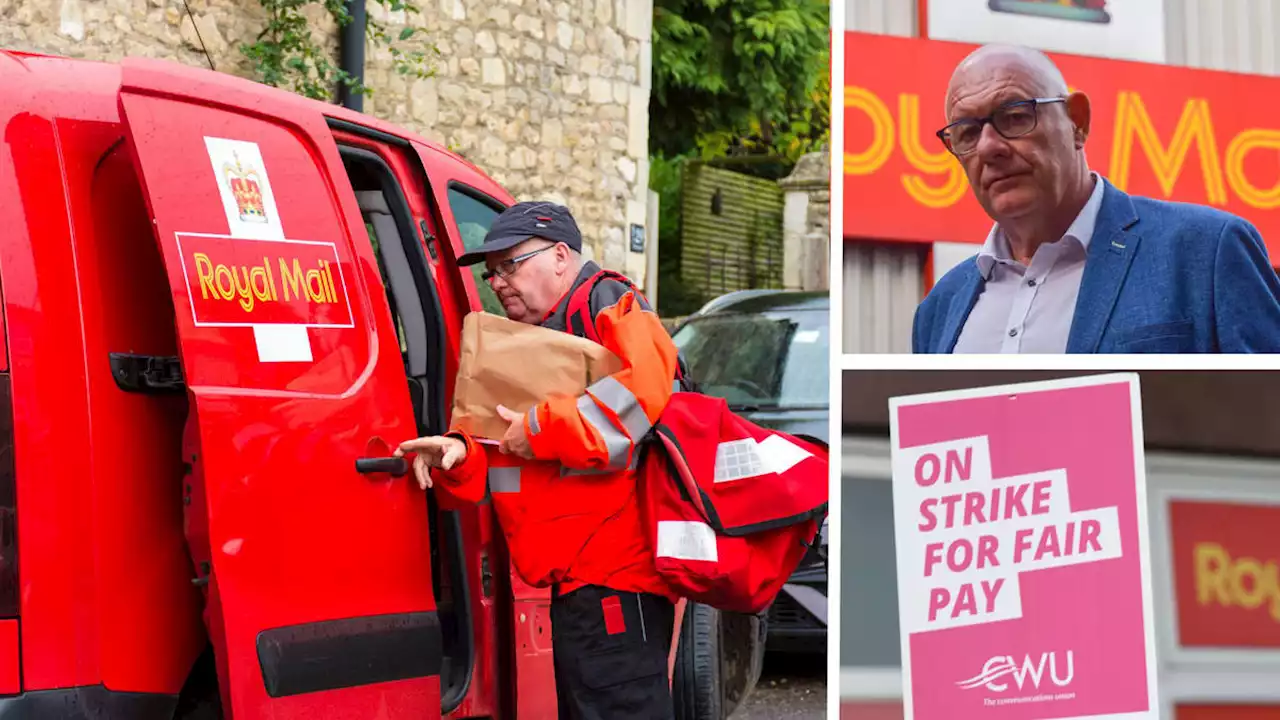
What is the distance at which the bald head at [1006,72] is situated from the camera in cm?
313

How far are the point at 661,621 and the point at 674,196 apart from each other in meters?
16.6

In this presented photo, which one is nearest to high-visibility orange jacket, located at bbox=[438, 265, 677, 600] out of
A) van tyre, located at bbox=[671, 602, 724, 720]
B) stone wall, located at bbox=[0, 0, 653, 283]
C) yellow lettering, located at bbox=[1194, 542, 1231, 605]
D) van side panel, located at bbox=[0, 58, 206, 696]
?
van side panel, located at bbox=[0, 58, 206, 696]

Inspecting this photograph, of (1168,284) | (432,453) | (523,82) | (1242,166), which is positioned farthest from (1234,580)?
(523,82)

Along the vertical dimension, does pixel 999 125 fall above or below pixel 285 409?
above

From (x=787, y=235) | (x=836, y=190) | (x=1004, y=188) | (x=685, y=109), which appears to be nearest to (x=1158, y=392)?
(x=1004, y=188)

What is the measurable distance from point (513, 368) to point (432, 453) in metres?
0.26

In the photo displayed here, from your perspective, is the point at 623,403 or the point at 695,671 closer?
the point at 623,403

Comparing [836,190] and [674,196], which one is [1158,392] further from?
[674,196]

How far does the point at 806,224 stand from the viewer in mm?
20938

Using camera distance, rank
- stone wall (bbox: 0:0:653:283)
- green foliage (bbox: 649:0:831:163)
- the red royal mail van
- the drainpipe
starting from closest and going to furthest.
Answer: the red royal mail van < stone wall (bbox: 0:0:653:283) < the drainpipe < green foliage (bbox: 649:0:831:163)

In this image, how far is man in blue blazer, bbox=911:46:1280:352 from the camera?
3090 mm

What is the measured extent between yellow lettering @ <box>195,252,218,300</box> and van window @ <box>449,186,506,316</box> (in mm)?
1149

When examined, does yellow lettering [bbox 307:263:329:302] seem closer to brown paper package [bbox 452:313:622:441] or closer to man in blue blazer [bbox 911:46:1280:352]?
brown paper package [bbox 452:313:622:441]

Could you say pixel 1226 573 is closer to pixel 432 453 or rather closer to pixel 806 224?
pixel 432 453
